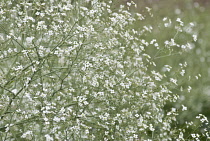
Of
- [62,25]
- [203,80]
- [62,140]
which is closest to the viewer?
[62,140]

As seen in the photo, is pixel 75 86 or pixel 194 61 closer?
pixel 75 86

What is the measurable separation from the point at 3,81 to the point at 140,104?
1491mm

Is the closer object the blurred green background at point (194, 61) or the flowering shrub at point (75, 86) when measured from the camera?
the flowering shrub at point (75, 86)

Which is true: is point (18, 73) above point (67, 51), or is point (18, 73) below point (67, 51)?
below

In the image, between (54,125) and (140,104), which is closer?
(54,125)

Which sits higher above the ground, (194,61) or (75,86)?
(194,61)

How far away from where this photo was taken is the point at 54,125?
3.27 m

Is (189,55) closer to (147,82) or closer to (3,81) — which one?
(147,82)

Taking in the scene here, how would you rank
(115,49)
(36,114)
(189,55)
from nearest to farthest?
(36,114) → (115,49) → (189,55)

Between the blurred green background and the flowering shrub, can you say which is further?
the blurred green background

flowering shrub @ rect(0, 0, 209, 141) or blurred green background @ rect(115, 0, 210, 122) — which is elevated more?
blurred green background @ rect(115, 0, 210, 122)

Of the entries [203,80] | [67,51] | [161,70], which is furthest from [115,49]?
[203,80]

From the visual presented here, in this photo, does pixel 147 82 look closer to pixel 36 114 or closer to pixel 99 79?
pixel 99 79

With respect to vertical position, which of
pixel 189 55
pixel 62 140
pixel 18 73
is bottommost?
pixel 62 140
